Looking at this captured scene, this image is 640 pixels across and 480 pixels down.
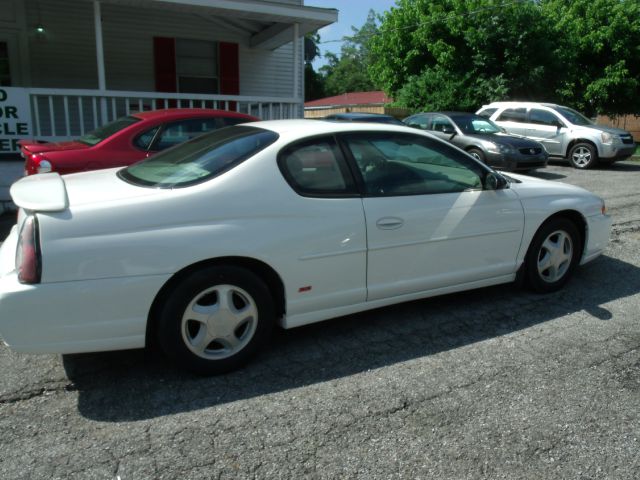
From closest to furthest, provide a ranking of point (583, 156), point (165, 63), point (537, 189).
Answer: point (537, 189)
point (165, 63)
point (583, 156)

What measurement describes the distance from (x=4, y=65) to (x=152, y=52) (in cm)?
288

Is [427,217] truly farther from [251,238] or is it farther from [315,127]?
[251,238]

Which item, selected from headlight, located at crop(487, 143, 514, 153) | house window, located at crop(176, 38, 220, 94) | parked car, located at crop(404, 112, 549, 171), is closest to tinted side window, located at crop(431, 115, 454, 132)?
parked car, located at crop(404, 112, 549, 171)

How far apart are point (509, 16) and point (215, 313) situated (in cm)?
2207

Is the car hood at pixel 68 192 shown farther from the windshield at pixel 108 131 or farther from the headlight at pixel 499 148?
the headlight at pixel 499 148

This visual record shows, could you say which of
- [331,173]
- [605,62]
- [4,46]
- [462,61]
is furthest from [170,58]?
[605,62]

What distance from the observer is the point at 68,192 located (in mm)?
3357

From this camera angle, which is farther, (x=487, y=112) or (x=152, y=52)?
(x=487, y=112)

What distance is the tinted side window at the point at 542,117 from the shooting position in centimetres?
1434

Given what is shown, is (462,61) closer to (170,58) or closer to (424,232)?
(170,58)

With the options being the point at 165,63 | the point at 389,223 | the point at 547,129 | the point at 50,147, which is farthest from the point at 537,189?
the point at 547,129

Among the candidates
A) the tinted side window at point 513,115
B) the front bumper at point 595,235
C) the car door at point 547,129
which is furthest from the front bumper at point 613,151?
the front bumper at point 595,235

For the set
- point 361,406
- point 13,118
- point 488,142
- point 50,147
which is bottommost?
point 361,406

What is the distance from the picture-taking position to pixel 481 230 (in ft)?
13.5
